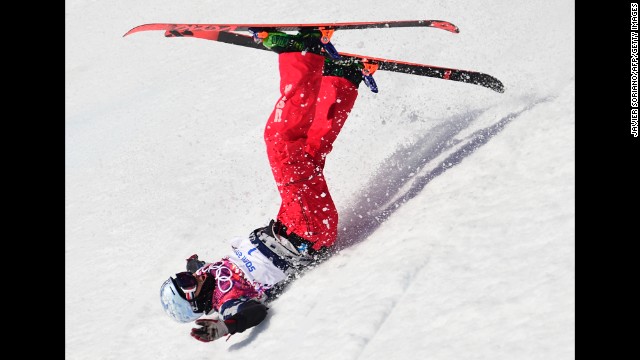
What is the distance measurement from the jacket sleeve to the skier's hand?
32 mm

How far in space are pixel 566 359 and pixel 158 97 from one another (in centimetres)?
630

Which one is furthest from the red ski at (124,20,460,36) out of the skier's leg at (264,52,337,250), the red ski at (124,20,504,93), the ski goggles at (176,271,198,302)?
the ski goggles at (176,271,198,302)

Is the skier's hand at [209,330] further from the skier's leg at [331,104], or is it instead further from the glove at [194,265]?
the skier's leg at [331,104]

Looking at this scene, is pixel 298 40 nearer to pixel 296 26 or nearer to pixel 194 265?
pixel 296 26

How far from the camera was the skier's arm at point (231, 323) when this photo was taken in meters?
2.93

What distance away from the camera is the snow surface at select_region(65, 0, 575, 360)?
226cm

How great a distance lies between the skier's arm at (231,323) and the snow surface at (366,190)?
0.25 feet

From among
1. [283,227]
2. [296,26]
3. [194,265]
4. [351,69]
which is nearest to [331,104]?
[351,69]

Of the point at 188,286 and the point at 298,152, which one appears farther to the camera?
the point at 188,286

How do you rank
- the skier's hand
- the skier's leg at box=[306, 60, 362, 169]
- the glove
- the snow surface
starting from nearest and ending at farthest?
the snow surface < the skier's hand < the skier's leg at box=[306, 60, 362, 169] < the glove

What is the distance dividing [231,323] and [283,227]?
1.93 feet

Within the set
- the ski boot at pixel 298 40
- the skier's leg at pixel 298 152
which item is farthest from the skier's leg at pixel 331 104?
the ski boot at pixel 298 40

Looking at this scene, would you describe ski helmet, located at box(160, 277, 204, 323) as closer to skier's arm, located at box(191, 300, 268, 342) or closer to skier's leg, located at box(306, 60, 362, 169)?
skier's arm, located at box(191, 300, 268, 342)

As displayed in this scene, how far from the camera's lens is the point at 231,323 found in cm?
297
